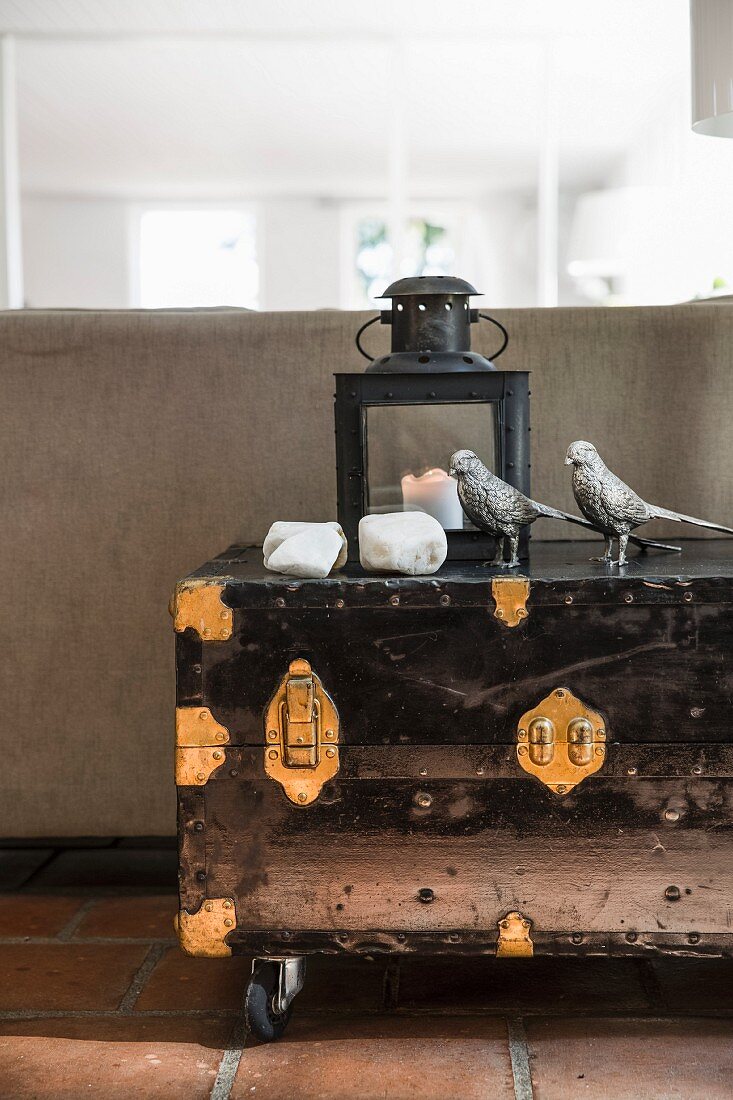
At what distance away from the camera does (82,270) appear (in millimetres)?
5754

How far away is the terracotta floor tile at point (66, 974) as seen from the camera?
49.6 inches

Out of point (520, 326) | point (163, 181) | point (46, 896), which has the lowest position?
point (46, 896)

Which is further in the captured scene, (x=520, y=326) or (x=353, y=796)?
(x=520, y=326)

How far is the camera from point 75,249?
19.0 feet

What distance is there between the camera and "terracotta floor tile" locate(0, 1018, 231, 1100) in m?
1.06

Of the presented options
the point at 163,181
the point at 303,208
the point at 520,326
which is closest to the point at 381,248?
the point at 303,208

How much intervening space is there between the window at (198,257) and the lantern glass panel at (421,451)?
458cm

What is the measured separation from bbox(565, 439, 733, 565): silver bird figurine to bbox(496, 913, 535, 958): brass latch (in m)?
0.41

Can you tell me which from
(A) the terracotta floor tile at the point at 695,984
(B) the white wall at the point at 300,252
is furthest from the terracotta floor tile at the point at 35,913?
(B) the white wall at the point at 300,252

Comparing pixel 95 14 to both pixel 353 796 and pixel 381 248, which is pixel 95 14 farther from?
pixel 353 796

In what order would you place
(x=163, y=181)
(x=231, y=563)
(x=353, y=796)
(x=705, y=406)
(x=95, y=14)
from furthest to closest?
(x=163, y=181) < (x=95, y=14) < (x=705, y=406) < (x=231, y=563) < (x=353, y=796)

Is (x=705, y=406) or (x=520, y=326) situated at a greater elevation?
(x=520, y=326)

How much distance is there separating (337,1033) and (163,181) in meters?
5.38

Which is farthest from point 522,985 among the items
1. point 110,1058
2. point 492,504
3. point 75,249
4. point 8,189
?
point 75,249
